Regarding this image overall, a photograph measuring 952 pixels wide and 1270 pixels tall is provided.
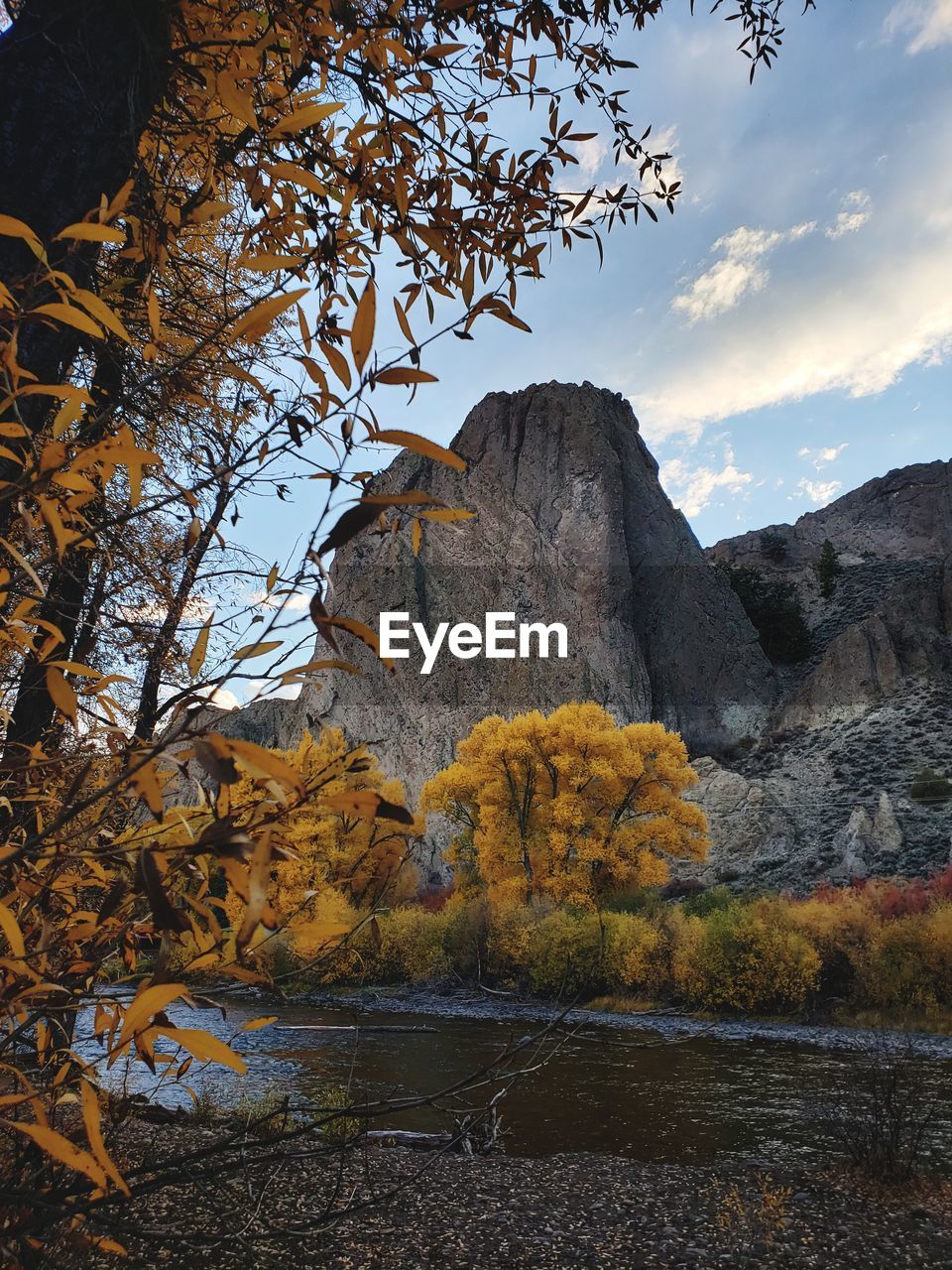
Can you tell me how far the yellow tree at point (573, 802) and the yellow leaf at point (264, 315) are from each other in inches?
1003

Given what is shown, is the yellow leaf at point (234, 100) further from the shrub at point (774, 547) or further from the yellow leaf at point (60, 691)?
the shrub at point (774, 547)

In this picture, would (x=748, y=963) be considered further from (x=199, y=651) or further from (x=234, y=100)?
(x=234, y=100)

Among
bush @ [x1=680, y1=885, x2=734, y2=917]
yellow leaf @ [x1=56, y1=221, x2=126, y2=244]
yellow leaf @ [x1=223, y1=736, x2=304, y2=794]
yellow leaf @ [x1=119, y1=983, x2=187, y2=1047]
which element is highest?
yellow leaf @ [x1=56, y1=221, x2=126, y2=244]

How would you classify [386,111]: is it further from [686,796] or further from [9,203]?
[686,796]

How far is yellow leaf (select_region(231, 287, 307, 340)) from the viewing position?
79cm

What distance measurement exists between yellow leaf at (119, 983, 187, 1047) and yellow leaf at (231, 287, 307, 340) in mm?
649

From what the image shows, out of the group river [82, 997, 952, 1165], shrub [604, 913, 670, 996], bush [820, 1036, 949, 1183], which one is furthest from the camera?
shrub [604, 913, 670, 996]

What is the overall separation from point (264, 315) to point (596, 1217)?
7842 mm

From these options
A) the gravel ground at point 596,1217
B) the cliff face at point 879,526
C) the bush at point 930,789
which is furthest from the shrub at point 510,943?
the cliff face at point 879,526

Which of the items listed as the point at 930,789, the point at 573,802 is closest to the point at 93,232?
the point at 573,802

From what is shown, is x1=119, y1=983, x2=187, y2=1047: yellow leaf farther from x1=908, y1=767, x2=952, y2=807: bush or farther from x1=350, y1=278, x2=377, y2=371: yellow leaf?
x1=908, y1=767, x2=952, y2=807: bush

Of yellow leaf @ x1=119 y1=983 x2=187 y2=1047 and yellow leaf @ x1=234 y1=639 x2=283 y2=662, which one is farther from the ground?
yellow leaf @ x1=234 y1=639 x2=283 y2=662

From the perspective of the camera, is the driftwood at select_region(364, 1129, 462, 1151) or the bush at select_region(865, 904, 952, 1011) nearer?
the driftwood at select_region(364, 1129, 462, 1151)

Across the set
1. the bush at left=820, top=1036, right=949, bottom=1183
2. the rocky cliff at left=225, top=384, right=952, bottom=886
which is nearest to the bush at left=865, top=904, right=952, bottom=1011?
the bush at left=820, top=1036, right=949, bottom=1183
